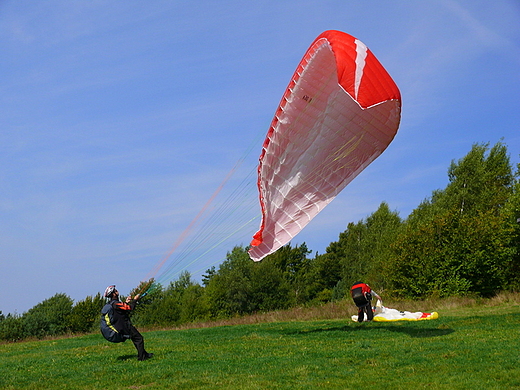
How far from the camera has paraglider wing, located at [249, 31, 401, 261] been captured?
1080 centimetres

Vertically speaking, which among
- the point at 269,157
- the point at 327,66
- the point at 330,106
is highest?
the point at 327,66

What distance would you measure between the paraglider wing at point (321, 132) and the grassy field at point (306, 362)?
2763mm

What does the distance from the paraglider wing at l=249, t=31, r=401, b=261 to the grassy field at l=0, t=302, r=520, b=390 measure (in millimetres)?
2763

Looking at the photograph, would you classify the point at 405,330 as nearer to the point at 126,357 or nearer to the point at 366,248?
the point at 126,357

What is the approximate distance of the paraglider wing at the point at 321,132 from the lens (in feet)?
35.4

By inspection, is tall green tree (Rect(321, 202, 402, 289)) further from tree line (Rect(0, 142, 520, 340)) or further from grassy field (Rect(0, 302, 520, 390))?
grassy field (Rect(0, 302, 520, 390))

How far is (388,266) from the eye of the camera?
38.4 meters

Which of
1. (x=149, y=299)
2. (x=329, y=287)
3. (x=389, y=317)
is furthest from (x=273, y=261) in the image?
(x=389, y=317)

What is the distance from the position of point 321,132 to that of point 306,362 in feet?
17.0

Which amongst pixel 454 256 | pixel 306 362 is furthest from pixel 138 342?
pixel 454 256

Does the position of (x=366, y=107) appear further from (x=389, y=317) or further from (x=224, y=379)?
(x=389, y=317)

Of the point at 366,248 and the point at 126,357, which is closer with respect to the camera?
the point at 126,357

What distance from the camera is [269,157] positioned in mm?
12312

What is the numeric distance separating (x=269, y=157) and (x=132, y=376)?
5.77 metres
